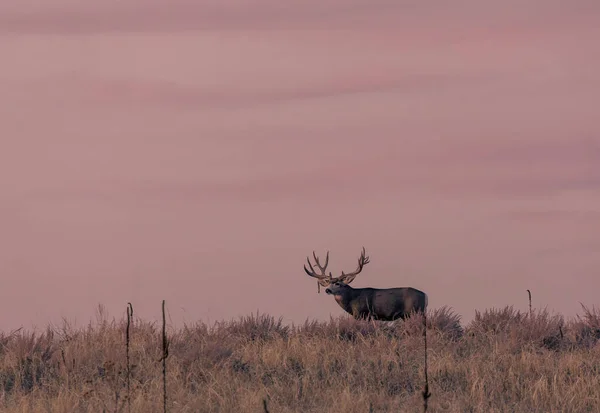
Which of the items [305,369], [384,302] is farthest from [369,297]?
[305,369]

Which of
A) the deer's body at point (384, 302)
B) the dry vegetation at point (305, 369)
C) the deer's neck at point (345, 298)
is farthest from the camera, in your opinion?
the deer's neck at point (345, 298)

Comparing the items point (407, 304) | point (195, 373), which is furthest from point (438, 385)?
point (407, 304)

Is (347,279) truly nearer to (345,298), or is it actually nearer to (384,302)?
(345,298)

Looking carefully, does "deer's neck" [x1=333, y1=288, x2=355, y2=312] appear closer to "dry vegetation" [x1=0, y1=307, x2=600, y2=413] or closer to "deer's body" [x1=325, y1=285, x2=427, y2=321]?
"deer's body" [x1=325, y1=285, x2=427, y2=321]

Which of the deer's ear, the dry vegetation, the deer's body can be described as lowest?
the dry vegetation

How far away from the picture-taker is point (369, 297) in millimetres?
20750

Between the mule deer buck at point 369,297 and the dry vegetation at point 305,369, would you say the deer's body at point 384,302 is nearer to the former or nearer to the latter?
the mule deer buck at point 369,297

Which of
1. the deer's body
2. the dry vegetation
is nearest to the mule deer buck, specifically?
the deer's body

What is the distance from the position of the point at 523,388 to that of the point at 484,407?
1.00m

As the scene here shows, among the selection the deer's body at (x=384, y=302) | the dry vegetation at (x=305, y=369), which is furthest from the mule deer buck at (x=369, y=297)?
the dry vegetation at (x=305, y=369)

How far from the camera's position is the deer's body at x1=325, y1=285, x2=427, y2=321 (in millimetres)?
20391

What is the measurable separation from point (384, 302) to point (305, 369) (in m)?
7.89

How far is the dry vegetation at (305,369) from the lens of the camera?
36.2 ft

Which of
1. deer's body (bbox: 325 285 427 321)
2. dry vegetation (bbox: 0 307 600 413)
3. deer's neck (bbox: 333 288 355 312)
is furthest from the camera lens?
deer's neck (bbox: 333 288 355 312)
